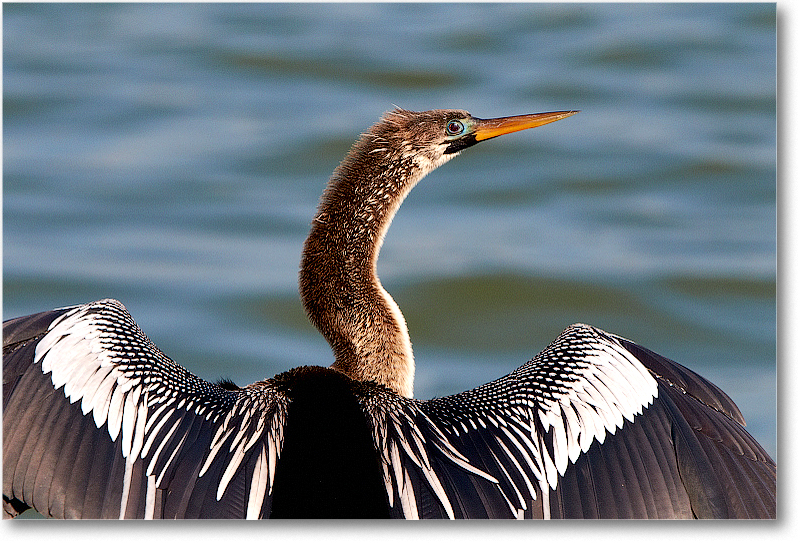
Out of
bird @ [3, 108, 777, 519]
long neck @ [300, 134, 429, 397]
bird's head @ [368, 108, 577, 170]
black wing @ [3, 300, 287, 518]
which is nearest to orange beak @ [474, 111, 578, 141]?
bird's head @ [368, 108, 577, 170]

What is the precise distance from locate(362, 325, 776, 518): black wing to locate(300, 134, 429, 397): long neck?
0.38 metres

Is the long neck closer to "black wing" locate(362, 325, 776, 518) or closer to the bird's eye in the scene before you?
the bird's eye

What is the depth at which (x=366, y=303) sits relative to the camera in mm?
4023

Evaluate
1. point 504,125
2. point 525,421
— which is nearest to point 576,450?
point 525,421

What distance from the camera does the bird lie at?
10.8 ft

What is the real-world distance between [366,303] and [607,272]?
357cm

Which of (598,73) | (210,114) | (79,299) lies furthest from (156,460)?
(598,73)

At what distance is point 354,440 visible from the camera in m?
3.38

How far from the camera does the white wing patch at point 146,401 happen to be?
10.9 feet

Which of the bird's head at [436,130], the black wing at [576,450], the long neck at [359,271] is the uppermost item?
the bird's head at [436,130]

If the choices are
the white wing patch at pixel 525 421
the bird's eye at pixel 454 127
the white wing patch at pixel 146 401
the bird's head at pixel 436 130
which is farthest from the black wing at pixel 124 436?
the bird's eye at pixel 454 127

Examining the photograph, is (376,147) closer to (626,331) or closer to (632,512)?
(632,512)

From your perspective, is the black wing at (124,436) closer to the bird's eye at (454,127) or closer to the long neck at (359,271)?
the long neck at (359,271)

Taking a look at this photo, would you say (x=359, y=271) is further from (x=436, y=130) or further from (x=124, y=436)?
(x=124, y=436)
